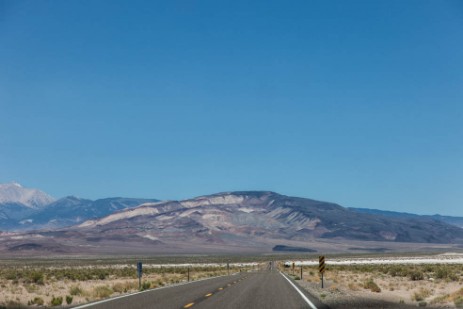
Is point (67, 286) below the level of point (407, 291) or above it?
below

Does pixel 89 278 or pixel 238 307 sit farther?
pixel 89 278

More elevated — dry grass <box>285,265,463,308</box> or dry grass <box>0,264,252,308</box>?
dry grass <box>285,265,463,308</box>

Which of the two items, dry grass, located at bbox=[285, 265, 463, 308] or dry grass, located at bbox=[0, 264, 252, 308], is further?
dry grass, located at bbox=[0, 264, 252, 308]

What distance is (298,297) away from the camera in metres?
24.6

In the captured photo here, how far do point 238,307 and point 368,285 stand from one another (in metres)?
15.7

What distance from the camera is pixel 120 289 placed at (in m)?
31.2

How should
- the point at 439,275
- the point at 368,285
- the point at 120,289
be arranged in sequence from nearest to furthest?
the point at 120,289, the point at 368,285, the point at 439,275

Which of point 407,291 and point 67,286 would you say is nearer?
point 407,291

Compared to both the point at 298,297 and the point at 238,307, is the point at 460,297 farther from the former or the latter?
the point at 238,307

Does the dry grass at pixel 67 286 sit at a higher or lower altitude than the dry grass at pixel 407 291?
lower

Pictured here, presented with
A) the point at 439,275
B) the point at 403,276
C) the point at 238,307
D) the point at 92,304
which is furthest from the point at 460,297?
the point at 403,276

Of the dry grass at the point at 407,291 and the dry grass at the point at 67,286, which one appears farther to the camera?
the dry grass at the point at 67,286

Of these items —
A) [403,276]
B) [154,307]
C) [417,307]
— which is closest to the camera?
[154,307]

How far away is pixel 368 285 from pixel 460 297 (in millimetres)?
10823
